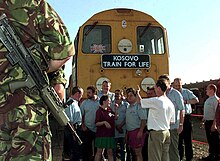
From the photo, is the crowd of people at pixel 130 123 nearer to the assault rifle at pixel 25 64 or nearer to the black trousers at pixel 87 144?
the black trousers at pixel 87 144

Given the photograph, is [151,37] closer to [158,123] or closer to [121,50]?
[121,50]

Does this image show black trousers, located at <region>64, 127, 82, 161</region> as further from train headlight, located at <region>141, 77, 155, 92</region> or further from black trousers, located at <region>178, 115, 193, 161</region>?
black trousers, located at <region>178, 115, 193, 161</region>


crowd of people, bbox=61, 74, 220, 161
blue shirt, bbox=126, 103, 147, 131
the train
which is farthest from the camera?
the train

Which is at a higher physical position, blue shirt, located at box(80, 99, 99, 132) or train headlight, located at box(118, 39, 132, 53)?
train headlight, located at box(118, 39, 132, 53)

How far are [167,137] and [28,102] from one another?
3707 mm

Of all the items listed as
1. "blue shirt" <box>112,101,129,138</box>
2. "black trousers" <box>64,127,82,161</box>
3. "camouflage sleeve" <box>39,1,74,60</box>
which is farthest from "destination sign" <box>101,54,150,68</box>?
"camouflage sleeve" <box>39,1,74,60</box>

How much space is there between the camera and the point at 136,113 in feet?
21.7

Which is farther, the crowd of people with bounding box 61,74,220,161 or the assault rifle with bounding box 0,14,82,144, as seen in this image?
the crowd of people with bounding box 61,74,220,161

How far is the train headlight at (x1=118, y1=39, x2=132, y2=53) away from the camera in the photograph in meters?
8.52

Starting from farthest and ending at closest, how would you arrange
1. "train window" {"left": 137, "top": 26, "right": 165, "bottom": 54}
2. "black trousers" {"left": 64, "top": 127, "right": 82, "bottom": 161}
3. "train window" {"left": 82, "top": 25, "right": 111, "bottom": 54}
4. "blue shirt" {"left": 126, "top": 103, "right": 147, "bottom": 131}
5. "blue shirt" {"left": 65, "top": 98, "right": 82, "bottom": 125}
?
"train window" {"left": 137, "top": 26, "right": 165, "bottom": 54} < "train window" {"left": 82, "top": 25, "right": 111, "bottom": 54} < "blue shirt" {"left": 126, "top": 103, "right": 147, "bottom": 131} < "black trousers" {"left": 64, "top": 127, "right": 82, "bottom": 161} < "blue shirt" {"left": 65, "top": 98, "right": 82, "bottom": 125}

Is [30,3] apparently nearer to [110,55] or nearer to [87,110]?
[87,110]

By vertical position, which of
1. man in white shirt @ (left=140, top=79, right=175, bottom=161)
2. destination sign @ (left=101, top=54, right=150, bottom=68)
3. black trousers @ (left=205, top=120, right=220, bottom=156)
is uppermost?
destination sign @ (left=101, top=54, right=150, bottom=68)

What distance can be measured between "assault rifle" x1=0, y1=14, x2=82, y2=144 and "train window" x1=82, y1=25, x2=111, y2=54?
6140 mm

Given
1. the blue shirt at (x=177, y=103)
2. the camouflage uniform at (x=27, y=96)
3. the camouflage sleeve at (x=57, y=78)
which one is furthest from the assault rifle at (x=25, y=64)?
the blue shirt at (x=177, y=103)
